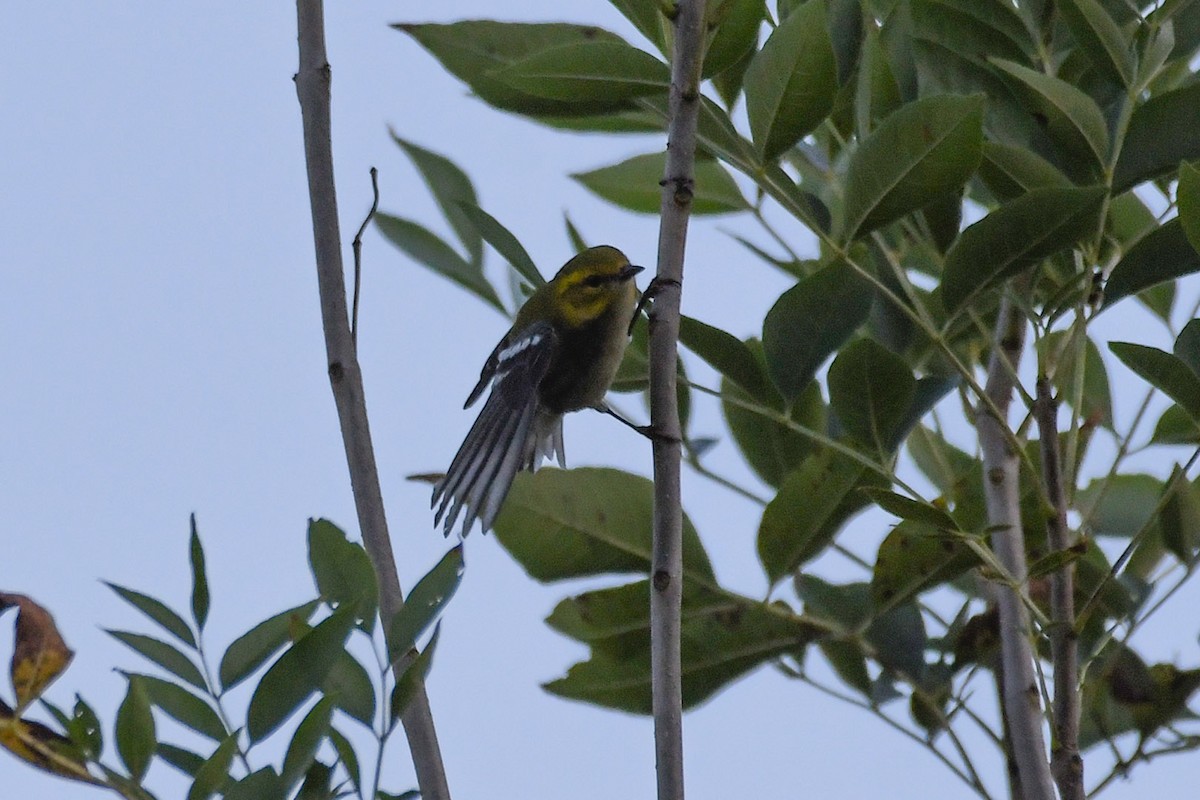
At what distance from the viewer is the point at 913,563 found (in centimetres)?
153

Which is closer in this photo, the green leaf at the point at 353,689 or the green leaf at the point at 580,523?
the green leaf at the point at 353,689

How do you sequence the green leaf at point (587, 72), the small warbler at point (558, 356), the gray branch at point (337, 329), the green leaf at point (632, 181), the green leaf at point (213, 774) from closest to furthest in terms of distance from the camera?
the green leaf at point (213, 774), the gray branch at point (337, 329), the green leaf at point (587, 72), the green leaf at point (632, 181), the small warbler at point (558, 356)

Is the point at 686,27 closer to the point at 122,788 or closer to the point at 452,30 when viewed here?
the point at 452,30

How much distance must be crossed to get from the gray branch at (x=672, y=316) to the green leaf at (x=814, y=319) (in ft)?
0.57

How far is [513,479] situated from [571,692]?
0.25 m

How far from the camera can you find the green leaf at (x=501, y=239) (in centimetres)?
148

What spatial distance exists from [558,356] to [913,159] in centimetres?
123

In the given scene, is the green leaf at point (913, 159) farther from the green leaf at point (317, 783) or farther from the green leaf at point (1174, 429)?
the green leaf at point (317, 783)

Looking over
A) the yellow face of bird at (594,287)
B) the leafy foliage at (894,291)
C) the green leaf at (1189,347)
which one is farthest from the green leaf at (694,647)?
the yellow face of bird at (594,287)

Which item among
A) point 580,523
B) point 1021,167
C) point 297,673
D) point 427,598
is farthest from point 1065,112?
point 297,673

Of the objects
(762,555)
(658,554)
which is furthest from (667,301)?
(762,555)

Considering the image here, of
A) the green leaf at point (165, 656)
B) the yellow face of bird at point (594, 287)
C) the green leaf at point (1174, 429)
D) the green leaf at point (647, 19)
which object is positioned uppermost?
the yellow face of bird at point (594, 287)

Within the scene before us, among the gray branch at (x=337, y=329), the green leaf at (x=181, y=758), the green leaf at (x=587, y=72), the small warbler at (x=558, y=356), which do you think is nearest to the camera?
the green leaf at (x=181, y=758)

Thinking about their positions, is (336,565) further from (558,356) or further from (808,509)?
(558,356)
